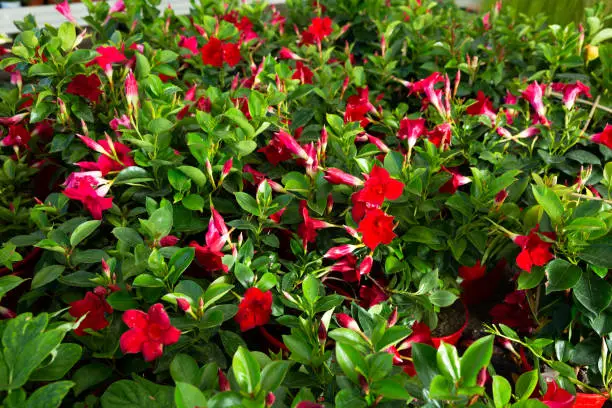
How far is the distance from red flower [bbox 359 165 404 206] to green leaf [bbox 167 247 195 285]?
0.30 metres

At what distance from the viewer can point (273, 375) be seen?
2.44 ft

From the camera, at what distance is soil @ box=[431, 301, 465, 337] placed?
4.18 ft

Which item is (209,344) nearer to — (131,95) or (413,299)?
(413,299)

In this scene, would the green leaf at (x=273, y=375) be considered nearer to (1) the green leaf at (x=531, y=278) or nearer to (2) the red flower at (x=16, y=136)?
(1) the green leaf at (x=531, y=278)

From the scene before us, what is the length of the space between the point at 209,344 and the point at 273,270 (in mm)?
177

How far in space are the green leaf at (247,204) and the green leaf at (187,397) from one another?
42 cm

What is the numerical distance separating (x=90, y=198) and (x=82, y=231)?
0.21 feet

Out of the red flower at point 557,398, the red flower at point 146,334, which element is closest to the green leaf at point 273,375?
the red flower at point 146,334

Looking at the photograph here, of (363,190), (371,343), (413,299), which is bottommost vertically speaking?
(413,299)

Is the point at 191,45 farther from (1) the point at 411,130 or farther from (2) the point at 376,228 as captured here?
(2) the point at 376,228

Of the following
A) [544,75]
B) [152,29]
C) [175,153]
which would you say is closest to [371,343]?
[175,153]

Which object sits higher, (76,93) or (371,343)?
(76,93)

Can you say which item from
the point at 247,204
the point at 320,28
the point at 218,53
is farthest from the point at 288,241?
the point at 320,28

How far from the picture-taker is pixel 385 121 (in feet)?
4.55
